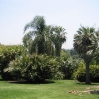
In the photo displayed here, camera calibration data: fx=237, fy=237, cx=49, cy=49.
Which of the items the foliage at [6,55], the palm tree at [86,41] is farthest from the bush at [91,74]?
the foliage at [6,55]

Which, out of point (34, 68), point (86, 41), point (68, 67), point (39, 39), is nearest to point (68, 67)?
point (68, 67)

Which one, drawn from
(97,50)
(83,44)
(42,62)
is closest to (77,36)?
(83,44)

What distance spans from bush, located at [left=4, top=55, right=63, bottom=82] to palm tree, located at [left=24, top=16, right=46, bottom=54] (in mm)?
7844

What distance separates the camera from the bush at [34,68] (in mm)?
21672

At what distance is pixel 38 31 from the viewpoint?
31156 mm

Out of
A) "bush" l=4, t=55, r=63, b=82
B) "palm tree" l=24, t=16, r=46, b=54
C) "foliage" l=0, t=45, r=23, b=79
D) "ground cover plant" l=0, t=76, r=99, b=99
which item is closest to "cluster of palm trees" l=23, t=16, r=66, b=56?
"palm tree" l=24, t=16, r=46, b=54

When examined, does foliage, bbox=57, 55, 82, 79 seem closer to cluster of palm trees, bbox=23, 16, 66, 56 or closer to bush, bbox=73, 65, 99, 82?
cluster of palm trees, bbox=23, 16, 66, 56

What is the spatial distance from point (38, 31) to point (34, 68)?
1043 cm

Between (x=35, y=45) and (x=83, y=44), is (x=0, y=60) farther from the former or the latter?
(x=83, y=44)

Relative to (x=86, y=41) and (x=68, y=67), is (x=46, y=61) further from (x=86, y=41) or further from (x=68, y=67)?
(x=68, y=67)

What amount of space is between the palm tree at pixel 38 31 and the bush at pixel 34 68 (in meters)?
7.84

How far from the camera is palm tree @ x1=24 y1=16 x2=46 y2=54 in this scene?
30531 millimetres

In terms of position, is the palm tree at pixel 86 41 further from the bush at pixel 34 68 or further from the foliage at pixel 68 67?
the foliage at pixel 68 67

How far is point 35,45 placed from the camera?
30516 millimetres
